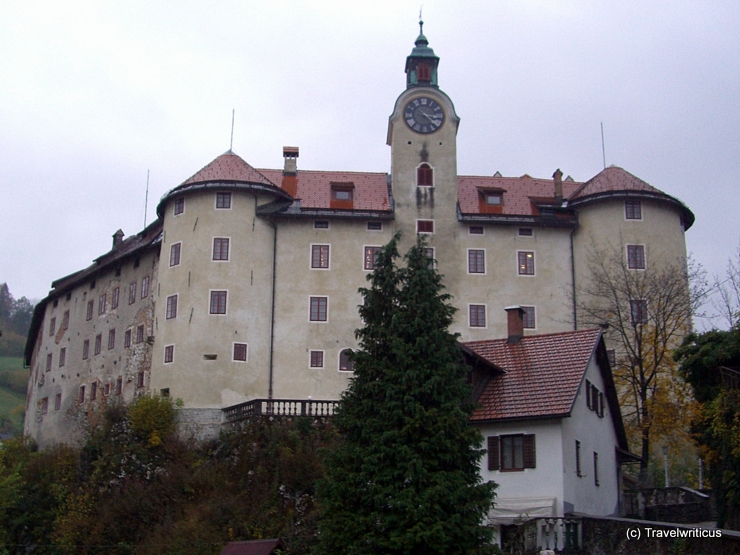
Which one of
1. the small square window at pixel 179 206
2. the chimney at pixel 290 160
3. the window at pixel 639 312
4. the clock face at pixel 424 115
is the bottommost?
the window at pixel 639 312

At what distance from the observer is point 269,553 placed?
30578mm

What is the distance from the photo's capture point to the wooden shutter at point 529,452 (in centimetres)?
3284

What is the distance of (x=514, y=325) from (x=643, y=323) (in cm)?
1358

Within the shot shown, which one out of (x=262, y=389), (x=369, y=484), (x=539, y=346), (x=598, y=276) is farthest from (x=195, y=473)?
(x=598, y=276)

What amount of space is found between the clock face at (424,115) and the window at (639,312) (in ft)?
51.9

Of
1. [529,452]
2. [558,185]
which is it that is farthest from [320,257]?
[529,452]

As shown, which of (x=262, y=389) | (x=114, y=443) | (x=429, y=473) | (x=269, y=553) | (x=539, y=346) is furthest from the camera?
(x=262, y=389)

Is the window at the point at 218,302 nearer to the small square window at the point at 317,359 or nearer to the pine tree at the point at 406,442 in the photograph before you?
the small square window at the point at 317,359

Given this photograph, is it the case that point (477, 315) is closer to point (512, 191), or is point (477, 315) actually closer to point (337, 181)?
point (512, 191)

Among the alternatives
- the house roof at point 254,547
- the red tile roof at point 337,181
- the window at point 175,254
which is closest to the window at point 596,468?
the house roof at point 254,547

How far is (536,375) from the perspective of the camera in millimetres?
34531

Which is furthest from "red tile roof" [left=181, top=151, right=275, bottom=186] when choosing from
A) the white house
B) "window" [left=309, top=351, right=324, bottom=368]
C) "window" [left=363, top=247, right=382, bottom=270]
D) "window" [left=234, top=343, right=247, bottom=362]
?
the white house

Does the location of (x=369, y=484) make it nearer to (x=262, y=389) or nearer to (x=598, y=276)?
(x=262, y=389)

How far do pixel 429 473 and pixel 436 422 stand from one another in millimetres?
1284
